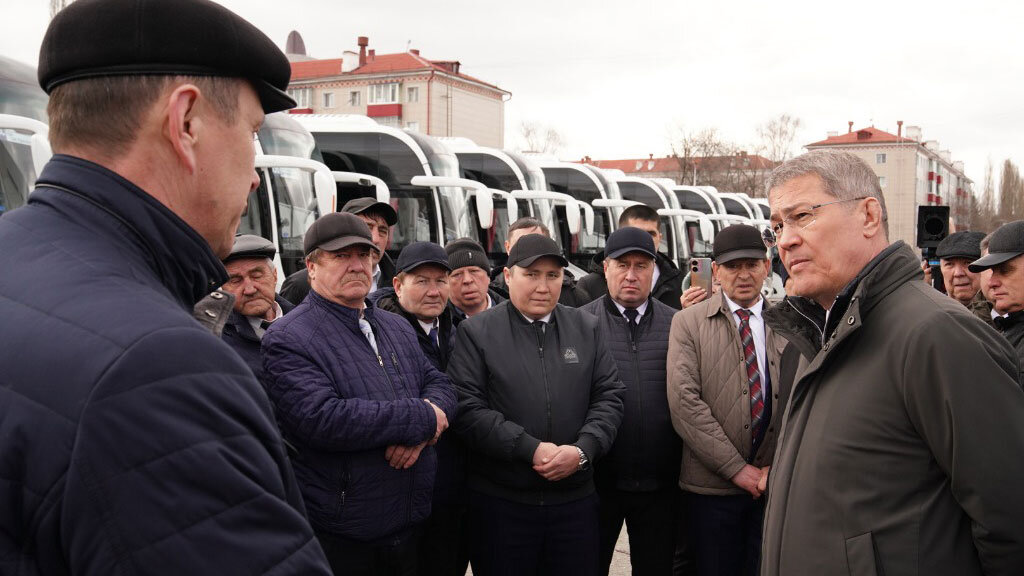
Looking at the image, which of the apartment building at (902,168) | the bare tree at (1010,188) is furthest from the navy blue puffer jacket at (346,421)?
the bare tree at (1010,188)

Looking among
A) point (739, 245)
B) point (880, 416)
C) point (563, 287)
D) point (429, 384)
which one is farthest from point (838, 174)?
point (563, 287)

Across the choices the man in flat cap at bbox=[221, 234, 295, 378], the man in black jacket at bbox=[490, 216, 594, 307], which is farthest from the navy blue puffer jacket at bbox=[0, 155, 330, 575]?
the man in black jacket at bbox=[490, 216, 594, 307]

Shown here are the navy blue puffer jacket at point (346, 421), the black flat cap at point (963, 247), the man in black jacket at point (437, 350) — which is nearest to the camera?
the navy blue puffer jacket at point (346, 421)

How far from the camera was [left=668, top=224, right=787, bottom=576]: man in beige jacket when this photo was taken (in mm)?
4289

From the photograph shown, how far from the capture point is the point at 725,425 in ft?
14.4

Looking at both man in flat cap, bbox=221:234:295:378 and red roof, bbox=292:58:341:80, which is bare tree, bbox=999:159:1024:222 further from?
man in flat cap, bbox=221:234:295:378

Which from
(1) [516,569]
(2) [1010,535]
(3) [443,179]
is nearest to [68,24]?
(2) [1010,535]

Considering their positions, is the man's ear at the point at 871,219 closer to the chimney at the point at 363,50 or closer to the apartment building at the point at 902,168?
the chimney at the point at 363,50

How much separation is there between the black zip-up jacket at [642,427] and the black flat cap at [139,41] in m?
3.75

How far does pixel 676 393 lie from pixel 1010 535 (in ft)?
8.14

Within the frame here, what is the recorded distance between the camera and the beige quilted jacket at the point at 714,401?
429cm

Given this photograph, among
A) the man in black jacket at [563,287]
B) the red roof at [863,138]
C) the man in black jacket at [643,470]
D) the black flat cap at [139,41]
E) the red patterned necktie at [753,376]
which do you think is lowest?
the man in black jacket at [643,470]

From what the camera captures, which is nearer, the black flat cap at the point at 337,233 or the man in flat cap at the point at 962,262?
the black flat cap at the point at 337,233

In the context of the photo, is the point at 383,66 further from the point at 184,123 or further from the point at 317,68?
the point at 184,123
